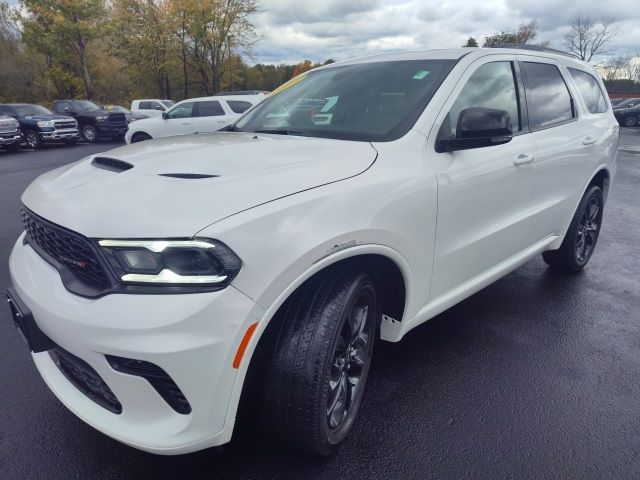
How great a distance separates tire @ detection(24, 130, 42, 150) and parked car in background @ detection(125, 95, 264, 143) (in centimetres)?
586

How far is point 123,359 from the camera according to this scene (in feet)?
5.37

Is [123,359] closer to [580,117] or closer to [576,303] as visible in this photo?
[576,303]

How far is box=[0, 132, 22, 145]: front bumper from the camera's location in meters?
15.3

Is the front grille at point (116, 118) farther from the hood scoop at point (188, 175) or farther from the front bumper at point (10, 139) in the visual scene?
the hood scoop at point (188, 175)

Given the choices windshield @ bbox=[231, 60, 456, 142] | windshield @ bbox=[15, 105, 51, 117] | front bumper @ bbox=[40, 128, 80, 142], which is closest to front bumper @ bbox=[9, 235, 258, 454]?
windshield @ bbox=[231, 60, 456, 142]

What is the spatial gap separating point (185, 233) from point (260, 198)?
315 mm

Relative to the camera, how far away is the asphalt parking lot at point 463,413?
2.12 metres

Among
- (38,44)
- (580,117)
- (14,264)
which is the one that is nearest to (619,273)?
(580,117)

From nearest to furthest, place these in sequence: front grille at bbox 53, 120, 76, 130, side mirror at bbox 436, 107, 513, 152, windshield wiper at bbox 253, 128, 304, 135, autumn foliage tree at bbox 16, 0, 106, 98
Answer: side mirror at bbox 436, 107, 513, 152, windshield wiper at bbox 253, 128, 304, 135, front grille at bbox 53, 120, 76, 130, autumn foliage tree at bbox 16, 0, 106, 98

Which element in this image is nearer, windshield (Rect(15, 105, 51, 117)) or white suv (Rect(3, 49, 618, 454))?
white suv (Rect(3, 49, 618, 454))

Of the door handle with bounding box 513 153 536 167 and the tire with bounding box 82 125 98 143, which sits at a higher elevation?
the door handle with bounding box 513 153 536 167

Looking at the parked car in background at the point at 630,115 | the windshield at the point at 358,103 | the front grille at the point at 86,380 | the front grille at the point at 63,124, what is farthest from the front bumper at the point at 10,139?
the parked car in background at the point at 630,115

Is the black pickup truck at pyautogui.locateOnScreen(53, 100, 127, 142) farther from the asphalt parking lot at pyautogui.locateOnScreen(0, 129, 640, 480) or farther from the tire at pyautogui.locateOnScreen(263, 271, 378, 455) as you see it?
the tire at pyautogui.locateOnScreen(263, 271, 378, 455)

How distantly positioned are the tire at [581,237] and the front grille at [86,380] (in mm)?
3783
